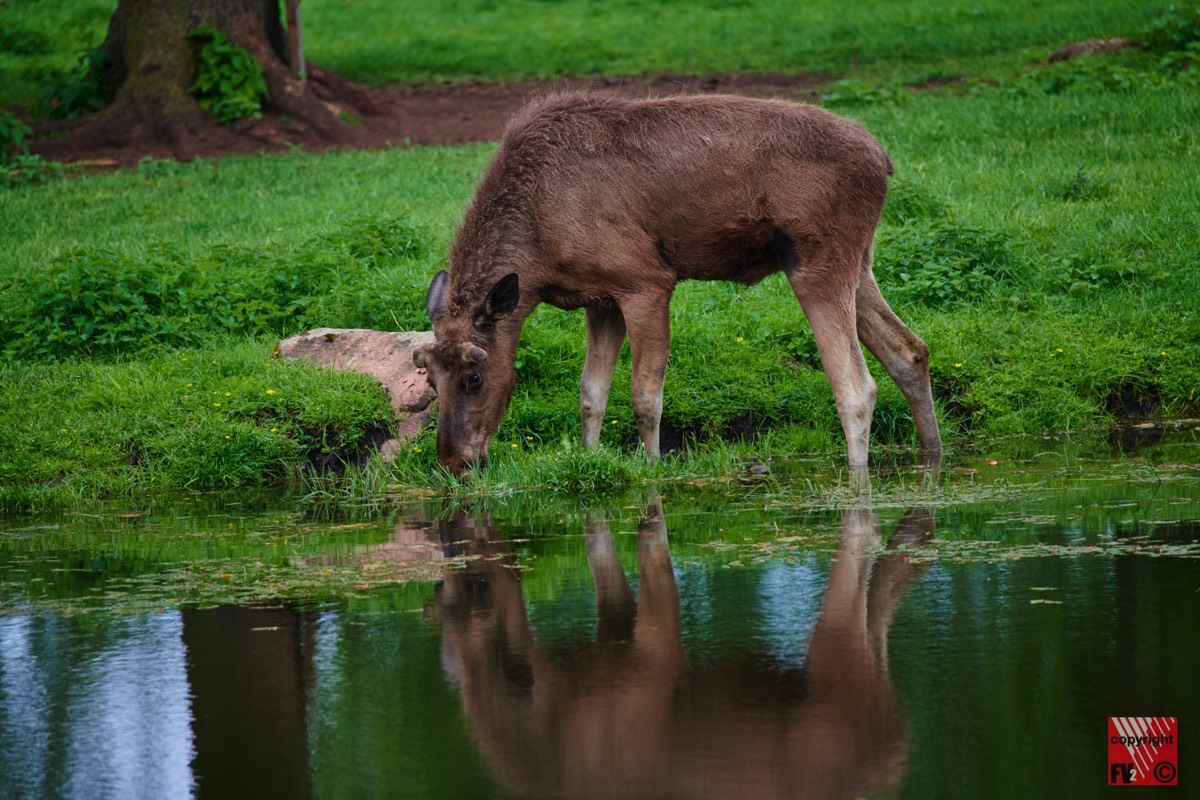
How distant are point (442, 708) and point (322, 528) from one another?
3.30m

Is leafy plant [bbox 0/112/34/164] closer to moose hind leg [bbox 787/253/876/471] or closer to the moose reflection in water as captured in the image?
moose hind leg [bbox 787/253/876/471]

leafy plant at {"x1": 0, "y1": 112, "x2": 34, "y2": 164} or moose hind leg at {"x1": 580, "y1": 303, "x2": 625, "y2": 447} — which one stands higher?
leafy plant at {"x1": 0, "y1": 112, "x2": 34, "y2": 164}

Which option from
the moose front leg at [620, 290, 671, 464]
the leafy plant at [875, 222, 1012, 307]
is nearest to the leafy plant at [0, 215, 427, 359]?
the moose front leg at [620, 290, 671, 464]

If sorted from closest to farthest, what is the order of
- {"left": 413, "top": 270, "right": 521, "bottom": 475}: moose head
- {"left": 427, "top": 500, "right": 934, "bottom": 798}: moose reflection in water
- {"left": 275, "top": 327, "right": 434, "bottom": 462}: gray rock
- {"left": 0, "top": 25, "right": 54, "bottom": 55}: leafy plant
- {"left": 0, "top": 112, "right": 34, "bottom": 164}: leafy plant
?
{"left": 427, "top": 500, "right": 934, "bottom": 798}: moose reflection in water < {"left": 413, "top": 270, "right": 521, "bottom": 475}: moose head < {"left": 275, "top": 327, "right": 434, "bottom": 462}: gray rock < {"left": 0, "top": 112, "right": 34, "bottom": 164}: leafy plant < {"left": 0, "top": 25, "right": 54, "bottom": 55}: leafy plant

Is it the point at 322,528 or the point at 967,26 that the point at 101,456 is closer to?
the point at 322,528

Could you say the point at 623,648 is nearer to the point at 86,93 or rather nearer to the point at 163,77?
the point at 163,77

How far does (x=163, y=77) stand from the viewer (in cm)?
2000

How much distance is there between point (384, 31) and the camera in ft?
95.6

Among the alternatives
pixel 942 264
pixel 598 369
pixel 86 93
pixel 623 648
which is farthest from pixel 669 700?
pixel 86 93

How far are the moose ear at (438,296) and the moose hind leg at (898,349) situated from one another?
105 inches

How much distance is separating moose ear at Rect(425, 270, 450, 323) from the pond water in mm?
1641

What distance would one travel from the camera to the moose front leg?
912cm

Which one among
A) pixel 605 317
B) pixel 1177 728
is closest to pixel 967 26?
pixel 605 317

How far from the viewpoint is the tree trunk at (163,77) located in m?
19.9
